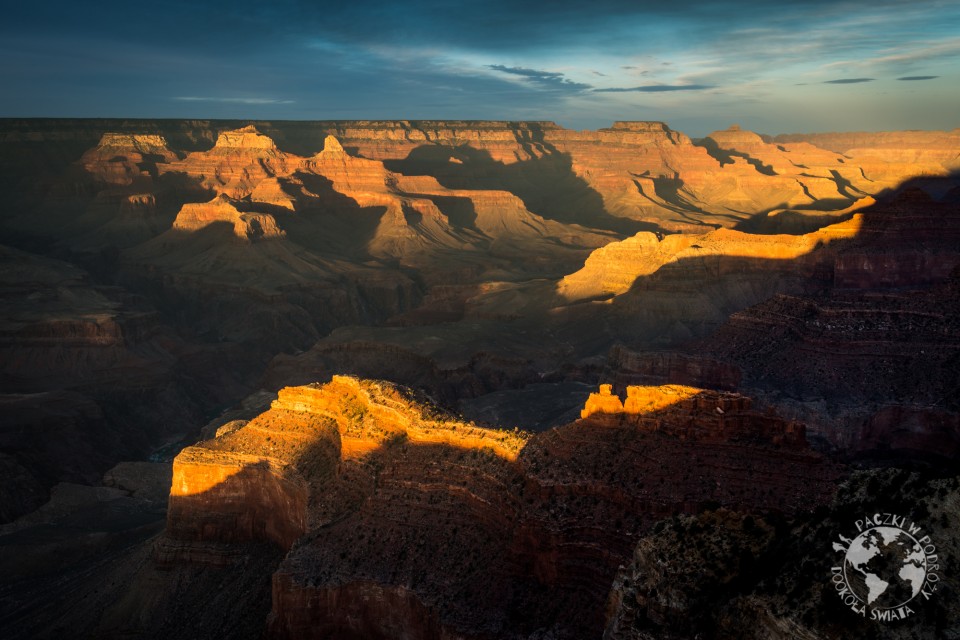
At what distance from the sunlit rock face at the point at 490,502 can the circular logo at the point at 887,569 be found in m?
12.2

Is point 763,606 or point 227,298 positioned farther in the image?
point 227,298

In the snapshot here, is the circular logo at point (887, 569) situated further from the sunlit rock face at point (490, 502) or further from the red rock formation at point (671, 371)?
the red rock formation at point (671, 371)

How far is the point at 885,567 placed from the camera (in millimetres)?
14812

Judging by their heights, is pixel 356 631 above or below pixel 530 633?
below

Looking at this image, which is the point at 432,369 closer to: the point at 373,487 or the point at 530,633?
the point at 373,487

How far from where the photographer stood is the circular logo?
14.4 m

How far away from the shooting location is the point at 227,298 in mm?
129000

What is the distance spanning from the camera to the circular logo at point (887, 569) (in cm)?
1444

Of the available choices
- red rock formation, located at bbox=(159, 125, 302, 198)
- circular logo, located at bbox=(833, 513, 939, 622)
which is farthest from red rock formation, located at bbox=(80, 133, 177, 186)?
circular logo, located at bbox=(833, 513, 939, 622)

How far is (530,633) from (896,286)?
49.3m

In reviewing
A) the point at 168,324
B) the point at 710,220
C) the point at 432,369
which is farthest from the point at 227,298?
the point at 710,220

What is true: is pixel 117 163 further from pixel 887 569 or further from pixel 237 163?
pixel 887 569

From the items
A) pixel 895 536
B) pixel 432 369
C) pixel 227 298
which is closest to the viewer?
pixel 895 536

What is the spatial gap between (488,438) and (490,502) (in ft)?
9.91
